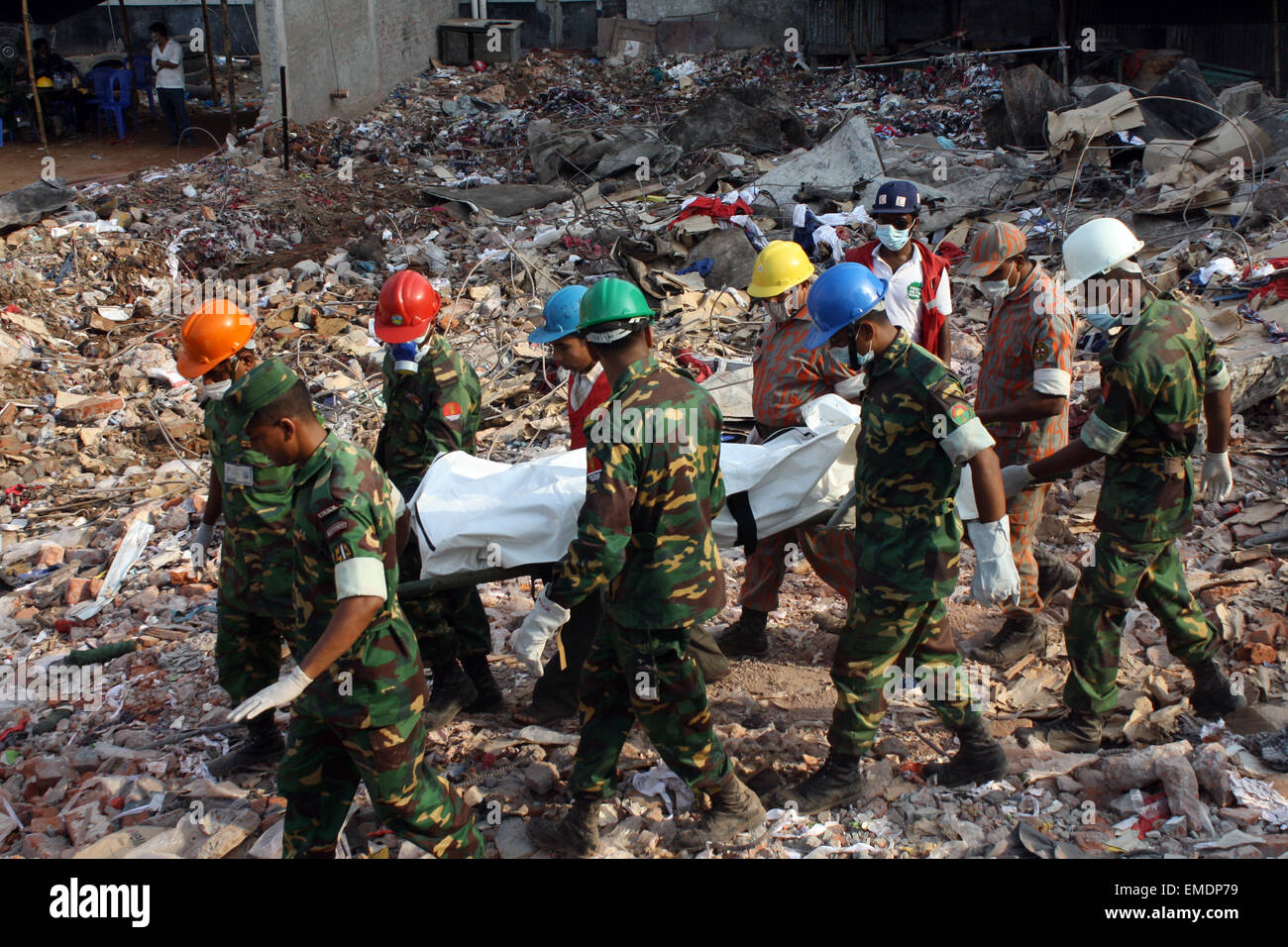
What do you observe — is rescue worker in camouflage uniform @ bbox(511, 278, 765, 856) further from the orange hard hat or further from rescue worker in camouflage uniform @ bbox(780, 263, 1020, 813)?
the orange hard hat

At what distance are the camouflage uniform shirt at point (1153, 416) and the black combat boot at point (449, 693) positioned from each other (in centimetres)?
255

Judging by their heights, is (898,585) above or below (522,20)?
below

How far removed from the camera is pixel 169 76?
15.0 metres

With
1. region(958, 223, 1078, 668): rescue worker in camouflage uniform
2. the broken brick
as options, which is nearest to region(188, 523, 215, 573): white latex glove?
region(958, 223, 1078, 668): rescue worker in camouflage uniform

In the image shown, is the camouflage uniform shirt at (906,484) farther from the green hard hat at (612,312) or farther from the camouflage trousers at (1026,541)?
the camouflage trousers at (1026,541)

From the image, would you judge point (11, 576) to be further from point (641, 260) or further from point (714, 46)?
point (714, 46)

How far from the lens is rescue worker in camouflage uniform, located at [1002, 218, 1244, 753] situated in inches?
138

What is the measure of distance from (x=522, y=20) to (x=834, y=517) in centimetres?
1813

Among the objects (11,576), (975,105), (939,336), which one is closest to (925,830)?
(939,336)

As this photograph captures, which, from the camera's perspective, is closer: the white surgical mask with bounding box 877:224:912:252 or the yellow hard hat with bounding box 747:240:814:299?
the yellow hard hat with bounding box 747:240:814:299

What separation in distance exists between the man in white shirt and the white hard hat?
13.9 meters

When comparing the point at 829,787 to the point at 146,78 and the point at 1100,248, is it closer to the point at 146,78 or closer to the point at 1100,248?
the point at 1100,248

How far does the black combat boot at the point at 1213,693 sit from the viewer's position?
3803 mm

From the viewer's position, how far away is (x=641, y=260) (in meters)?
9.77
